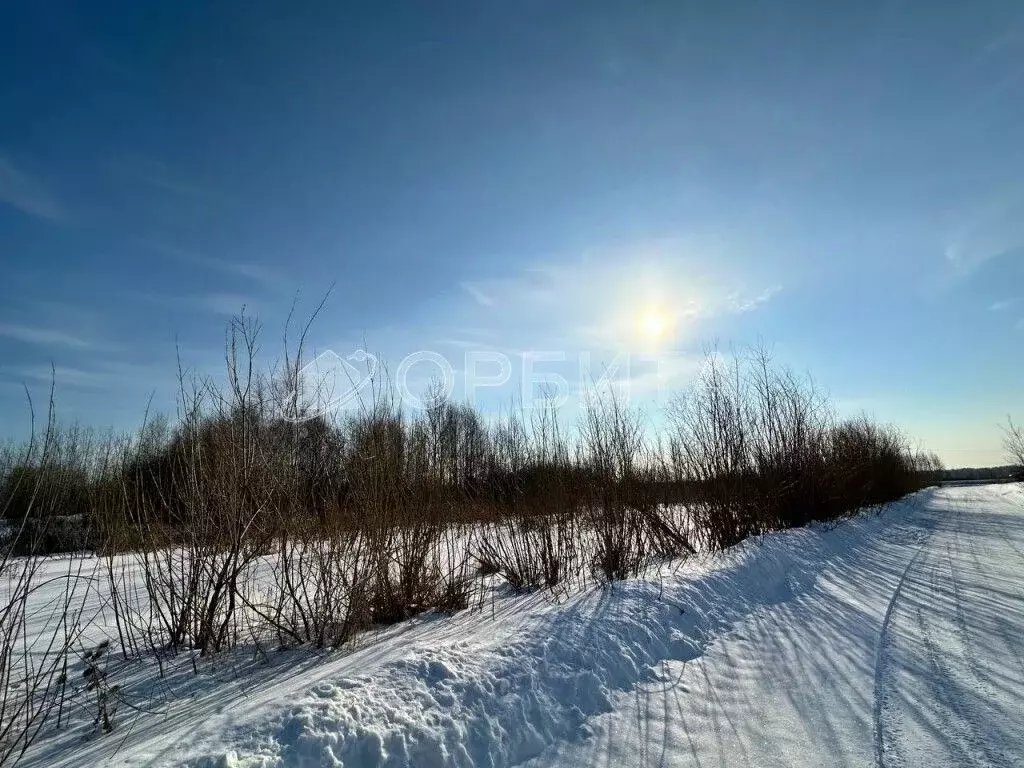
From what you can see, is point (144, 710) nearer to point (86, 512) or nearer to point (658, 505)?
point (86, 512)

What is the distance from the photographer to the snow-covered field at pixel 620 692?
2.45 meters

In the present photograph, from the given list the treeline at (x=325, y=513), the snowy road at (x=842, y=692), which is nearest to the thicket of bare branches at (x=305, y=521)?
the treeline at (x=325, y=513)

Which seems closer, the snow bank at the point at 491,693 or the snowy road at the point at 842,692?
the snow bank at the point at 491,693

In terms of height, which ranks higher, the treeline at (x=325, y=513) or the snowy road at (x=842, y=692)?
the treeline at (x=325, y=513)

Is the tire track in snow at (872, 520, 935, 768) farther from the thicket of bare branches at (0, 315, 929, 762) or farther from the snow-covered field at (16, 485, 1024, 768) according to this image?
the thicket of bare branches at (0, 315, 929, 762)

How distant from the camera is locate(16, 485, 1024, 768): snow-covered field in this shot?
2.45 metres

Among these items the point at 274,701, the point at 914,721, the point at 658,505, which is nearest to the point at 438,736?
the point at 274,701

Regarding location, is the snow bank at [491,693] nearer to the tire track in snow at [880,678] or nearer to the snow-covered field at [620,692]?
the snow-covered field at [620,692]

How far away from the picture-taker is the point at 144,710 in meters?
2.86

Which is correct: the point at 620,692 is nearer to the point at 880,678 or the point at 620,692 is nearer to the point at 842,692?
the point at 842,692

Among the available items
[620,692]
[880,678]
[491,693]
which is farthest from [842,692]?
[491,693]

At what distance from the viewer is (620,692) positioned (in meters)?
3.22

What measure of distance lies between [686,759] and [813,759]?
1.97ft

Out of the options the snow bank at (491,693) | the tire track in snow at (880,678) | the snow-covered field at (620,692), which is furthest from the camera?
the tire track in snow at (880,678)
